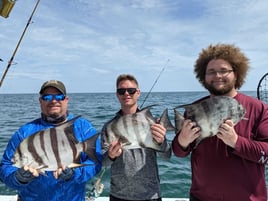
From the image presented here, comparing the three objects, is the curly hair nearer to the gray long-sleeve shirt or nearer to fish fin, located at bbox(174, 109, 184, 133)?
fish fin, located at bbox(174, 109, 184, 133)

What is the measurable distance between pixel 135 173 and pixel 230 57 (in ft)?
4.90

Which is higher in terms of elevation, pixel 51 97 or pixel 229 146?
pixel 51 97

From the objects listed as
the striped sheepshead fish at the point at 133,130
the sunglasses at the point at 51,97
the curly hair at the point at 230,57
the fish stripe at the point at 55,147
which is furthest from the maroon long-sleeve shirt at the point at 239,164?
the sunglasses at the point at 51,97

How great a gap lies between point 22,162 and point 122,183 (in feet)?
3.46

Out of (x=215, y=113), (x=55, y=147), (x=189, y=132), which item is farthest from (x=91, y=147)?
(x=215, y=113)

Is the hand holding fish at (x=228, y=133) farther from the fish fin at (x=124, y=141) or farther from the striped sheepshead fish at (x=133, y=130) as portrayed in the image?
the fish fin at (x=124, y=141)

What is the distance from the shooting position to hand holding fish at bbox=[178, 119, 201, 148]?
2.56 meters

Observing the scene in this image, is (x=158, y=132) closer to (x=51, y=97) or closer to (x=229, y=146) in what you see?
(x=229, y=146)

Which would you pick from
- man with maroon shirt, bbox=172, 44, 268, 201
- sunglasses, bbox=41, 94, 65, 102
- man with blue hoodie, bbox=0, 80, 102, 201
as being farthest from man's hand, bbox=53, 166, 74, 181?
man with maroon shirt, bbox=172, 44, 268, 201

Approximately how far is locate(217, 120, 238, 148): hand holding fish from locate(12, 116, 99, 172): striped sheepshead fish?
1.23 m

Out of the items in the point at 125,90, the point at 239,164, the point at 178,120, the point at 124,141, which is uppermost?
the point at 125,90

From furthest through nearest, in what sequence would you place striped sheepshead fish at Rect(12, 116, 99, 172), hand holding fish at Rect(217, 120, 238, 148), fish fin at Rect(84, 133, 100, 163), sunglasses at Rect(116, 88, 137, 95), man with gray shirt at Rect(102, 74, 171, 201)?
1. sunglasses at Rect(116, 88, 137, 95)
2. man with gray shirt at Rect(102, 74, 171, 201)
3. fish fin at Rect(84, 133, 100, 163)
4. striped sheepshead fish at Rect(12, 116, 99, 172)
5. hand holding fish at Rect(217, 120, 238, 148)

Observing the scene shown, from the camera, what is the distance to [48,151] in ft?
8.70

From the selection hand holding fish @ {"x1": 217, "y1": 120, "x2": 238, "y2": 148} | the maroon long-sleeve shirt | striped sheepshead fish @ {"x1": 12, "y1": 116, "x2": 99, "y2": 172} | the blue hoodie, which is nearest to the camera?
hand holding fish @ {"x1": 217, "y1": 120, "x2": 238, "y2": 148}
